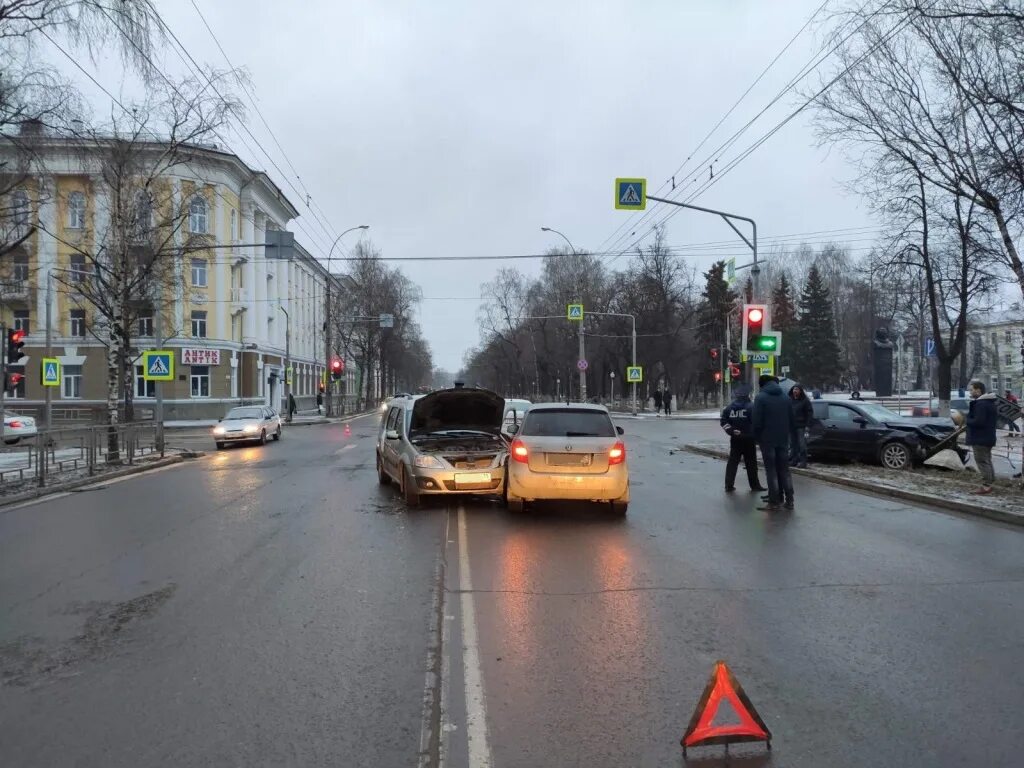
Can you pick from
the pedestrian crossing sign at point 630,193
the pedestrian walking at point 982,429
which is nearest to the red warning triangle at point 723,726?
the pedestrian walking at point 982,429

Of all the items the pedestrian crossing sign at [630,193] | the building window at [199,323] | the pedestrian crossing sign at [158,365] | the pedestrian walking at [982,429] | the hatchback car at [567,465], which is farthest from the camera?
the building window at [199,323]

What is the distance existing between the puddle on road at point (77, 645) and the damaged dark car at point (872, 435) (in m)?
13.3

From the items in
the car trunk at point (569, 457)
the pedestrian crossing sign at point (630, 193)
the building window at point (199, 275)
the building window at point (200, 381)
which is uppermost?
the building window at point (199, 275)

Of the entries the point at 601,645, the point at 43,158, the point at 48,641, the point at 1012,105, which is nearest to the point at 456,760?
the point at 601,645

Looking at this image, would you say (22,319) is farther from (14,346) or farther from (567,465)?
(567,465)

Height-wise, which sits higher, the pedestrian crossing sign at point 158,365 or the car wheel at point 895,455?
the pedestrian crossing sign at point 158,365

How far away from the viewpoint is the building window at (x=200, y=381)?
45.6 m

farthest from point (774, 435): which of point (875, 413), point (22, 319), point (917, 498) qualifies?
point (22, 319)

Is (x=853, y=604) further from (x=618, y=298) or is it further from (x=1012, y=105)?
(x=618, y=298)

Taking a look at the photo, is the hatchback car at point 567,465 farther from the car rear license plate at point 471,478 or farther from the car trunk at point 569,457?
the car rear license plate at point 471,478

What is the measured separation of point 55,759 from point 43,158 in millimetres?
12036

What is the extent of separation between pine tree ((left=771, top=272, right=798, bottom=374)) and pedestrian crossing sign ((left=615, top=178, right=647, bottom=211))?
64.5m

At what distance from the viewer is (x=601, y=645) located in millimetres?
5184

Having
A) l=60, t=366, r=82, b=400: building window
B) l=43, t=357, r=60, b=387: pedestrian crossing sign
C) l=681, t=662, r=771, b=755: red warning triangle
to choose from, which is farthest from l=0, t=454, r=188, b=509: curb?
l=60, t=366, r=82, b=400: building window
